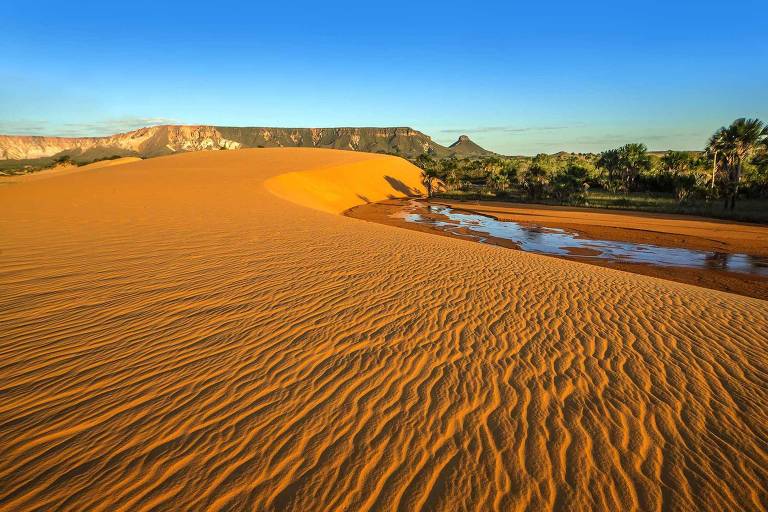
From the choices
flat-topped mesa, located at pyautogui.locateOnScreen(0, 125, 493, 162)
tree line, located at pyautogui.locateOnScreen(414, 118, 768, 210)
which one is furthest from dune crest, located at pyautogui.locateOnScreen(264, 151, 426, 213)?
flat-topped mesa, located at pyautogui.locateOnScreen(0, 125, 493, 162)

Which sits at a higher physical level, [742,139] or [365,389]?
[742,139]

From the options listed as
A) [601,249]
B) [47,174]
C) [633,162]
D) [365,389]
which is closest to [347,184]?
[601,249]

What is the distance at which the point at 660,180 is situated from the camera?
42.5 m

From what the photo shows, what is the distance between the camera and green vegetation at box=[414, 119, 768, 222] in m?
29.6

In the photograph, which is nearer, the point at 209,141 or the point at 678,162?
the point at 678,162

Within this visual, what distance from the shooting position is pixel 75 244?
8930 millimetres

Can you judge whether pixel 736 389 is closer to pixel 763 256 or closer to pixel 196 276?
pixel 196 276

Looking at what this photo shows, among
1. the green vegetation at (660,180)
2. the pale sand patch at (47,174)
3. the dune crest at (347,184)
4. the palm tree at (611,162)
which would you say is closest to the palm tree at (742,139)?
the green vegetation at (660,180)

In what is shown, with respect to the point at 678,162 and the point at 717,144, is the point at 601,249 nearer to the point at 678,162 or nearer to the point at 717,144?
the point at 717,144

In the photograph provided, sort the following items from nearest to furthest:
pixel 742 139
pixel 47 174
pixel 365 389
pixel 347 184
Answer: pixel 365 389 < pixel 742 139 < pixel 347 184 < pixel 47 174

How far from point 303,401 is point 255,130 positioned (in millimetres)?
187121

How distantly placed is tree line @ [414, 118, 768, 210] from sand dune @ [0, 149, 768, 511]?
3256cm

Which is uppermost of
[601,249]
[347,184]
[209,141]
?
[209,141]

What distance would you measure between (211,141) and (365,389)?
617 ft
